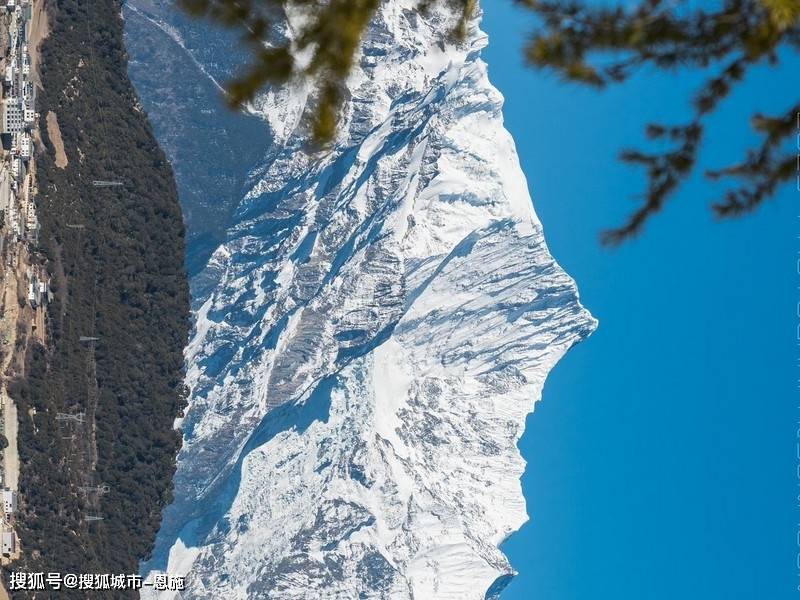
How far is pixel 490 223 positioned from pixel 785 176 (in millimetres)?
91931

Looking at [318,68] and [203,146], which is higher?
[203,146]

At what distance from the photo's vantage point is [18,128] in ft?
234

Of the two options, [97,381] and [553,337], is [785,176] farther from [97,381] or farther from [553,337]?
[553,337]

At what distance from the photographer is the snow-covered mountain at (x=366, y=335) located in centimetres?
9400

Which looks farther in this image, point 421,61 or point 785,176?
point 421,61

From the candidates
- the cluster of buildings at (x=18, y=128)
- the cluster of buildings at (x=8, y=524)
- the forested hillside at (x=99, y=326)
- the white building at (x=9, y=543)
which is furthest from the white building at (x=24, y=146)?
the white building at (x=9, y=543)

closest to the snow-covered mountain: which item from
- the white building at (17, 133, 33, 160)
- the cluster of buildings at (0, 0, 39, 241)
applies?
the cluster of buildings at (0, 0, 39, 241)

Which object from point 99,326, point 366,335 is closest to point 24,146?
point 99,326

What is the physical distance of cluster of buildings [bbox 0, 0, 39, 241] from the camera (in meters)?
70.1

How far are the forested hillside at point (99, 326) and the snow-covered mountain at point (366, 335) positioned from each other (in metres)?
5.37

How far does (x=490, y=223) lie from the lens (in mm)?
107062

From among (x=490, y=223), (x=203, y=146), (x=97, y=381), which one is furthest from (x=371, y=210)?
(x=97, y=381)

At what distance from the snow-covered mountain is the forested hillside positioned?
5.37 metres

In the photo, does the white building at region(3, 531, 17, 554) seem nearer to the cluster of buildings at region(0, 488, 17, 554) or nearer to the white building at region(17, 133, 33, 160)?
Answer: the cluster of buildings at region(0, 488, 17, 554)
